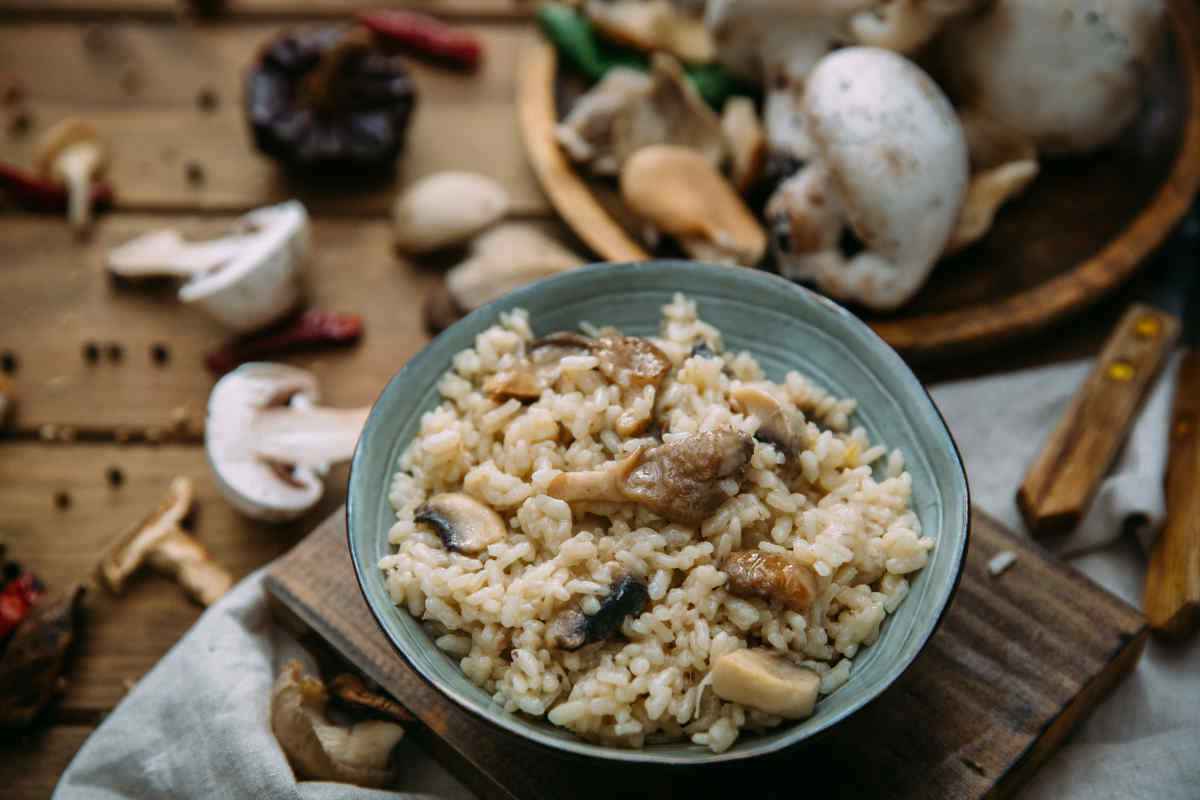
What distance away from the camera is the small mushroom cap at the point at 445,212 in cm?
322

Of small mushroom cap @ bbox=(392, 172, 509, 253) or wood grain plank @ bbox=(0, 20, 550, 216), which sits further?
wood grain plank @ bbox=(0, 20, 550, 216)

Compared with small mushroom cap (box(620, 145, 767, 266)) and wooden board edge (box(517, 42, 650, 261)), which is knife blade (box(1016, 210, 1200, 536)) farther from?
wooden board edge (box(517, 42, 650, 261))

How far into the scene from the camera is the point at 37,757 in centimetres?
245

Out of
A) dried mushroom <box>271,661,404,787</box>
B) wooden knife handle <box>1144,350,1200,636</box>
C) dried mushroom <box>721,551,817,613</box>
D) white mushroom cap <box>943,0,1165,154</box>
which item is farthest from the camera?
white mushroom cap <box>943,0,1165,154</box>

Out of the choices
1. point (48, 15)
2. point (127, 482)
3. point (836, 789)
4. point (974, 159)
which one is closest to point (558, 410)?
point (836, 789)

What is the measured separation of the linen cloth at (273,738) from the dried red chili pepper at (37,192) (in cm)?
162

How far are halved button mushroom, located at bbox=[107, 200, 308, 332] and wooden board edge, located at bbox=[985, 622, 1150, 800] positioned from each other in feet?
7.08

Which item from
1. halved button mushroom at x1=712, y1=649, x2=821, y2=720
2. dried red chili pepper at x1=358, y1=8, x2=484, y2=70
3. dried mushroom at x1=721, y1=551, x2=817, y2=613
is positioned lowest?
halved button mushroom at x1=712, y1=649, x2=821, y2=720

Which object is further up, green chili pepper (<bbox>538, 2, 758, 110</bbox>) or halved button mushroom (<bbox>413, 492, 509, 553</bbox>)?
green chili pepper (<bbox>538, 2, 758, 110</bbox>)

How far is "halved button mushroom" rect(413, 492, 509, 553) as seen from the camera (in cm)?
198

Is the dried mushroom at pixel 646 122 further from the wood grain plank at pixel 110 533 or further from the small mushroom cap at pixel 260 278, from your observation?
the wood grain plank at pixel 110 533

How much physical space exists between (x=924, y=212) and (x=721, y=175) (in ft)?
2.14

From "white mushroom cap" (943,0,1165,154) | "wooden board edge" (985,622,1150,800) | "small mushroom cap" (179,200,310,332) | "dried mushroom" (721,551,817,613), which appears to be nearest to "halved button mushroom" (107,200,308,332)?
"small mushroom cap" (179,200,310,332)

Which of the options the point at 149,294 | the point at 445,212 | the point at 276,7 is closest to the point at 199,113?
the point at 276,7
